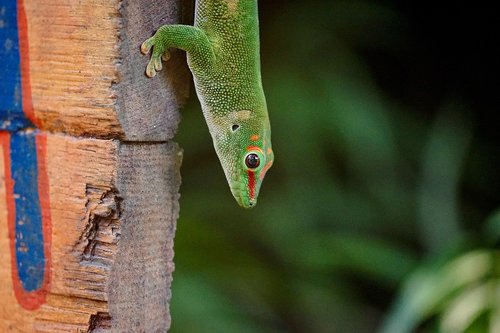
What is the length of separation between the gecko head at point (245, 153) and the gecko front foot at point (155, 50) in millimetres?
328

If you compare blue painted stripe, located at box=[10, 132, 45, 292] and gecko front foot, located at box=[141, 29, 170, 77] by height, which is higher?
gecko front foot, located at box=[141, 29, 170, 77]

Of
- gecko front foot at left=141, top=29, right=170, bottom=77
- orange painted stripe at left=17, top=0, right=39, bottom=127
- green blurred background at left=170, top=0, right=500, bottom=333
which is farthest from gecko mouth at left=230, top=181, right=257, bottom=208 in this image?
green blurred background at left=170, top=0, right=500, bottom=333

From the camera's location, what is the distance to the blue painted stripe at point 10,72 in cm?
148

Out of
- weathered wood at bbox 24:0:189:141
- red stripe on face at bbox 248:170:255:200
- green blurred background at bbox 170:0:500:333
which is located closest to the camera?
weathered wood at bbox 24:0:189:141

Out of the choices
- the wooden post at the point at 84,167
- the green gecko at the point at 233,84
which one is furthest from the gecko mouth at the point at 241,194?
the wooden post at the point at 84,167

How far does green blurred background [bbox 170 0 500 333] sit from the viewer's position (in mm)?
3428

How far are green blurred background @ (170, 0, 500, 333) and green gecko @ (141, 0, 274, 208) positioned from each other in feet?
4.73

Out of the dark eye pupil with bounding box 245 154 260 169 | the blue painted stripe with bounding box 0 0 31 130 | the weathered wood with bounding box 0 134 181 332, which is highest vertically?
the blue painted stripe with bounding box 0 0 31 130

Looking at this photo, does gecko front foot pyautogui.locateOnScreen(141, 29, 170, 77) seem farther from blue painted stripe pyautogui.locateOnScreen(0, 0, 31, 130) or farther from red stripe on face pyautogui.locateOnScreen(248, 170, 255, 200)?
red stripe on face pyautogui.locateOnScreen(248, 170, 255, 200)

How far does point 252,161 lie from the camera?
5.66 feet

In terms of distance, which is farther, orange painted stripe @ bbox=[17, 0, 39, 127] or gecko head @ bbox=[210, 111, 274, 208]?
gecko head @ bbox=[210, 111, 274, 208]

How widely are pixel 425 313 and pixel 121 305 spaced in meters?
1.50

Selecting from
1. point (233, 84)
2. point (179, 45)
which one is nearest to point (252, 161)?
point (233, 84)

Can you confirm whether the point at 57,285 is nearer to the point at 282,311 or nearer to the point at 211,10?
the point at 211,10
